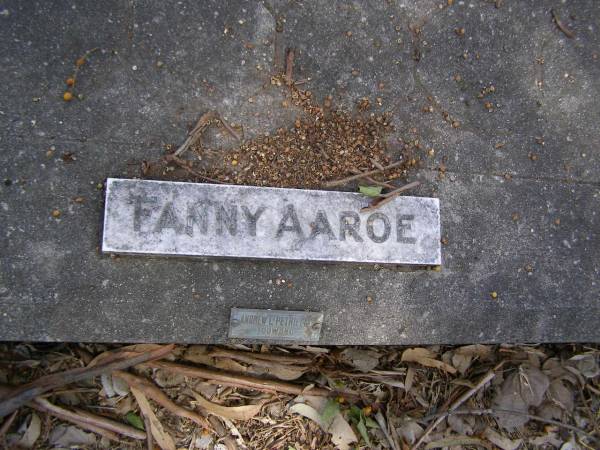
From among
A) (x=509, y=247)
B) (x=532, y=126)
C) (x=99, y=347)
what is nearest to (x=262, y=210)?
(x=99, y=347)

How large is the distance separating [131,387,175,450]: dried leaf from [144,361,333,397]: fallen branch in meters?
0.17

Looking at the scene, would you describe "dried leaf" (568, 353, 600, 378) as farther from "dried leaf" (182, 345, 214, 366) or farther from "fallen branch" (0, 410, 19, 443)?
"fallen branch" (0, 410, 19, 443)

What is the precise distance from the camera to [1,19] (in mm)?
1913

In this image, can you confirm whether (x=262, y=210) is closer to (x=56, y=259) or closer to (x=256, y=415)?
(x=56, y=259)

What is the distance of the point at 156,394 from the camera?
2195 mm

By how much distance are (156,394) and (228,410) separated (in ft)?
1.18

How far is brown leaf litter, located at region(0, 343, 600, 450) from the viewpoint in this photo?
2158mm

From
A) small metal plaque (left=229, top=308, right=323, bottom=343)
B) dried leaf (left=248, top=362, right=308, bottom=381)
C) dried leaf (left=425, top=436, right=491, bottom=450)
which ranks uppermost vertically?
small metal plaque (left=229, top=308, right=323, bottom=343)

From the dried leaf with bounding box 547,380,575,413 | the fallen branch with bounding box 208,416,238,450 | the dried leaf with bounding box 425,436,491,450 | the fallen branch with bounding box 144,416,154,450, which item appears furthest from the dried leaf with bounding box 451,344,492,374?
the fallen branch with bounding box 144,416,154,450

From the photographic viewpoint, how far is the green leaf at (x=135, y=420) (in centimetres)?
221

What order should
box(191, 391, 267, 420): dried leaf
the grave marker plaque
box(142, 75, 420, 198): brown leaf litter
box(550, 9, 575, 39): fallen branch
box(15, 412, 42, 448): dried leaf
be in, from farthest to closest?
box(550, 9, 575, 39): fallen branch < box(191, 391, 267, 420): dried leaf < box(15, 412, 42, 448): dried leaf < box(142, 75, 420, 198): brown leaf litter < the grave marker plaque

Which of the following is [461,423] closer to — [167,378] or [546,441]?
[546,441]

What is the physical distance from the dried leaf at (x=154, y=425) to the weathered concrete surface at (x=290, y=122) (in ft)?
1.34

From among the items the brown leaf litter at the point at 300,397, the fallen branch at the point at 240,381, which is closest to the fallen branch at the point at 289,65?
the brown leaf litter at the point at 300,397
